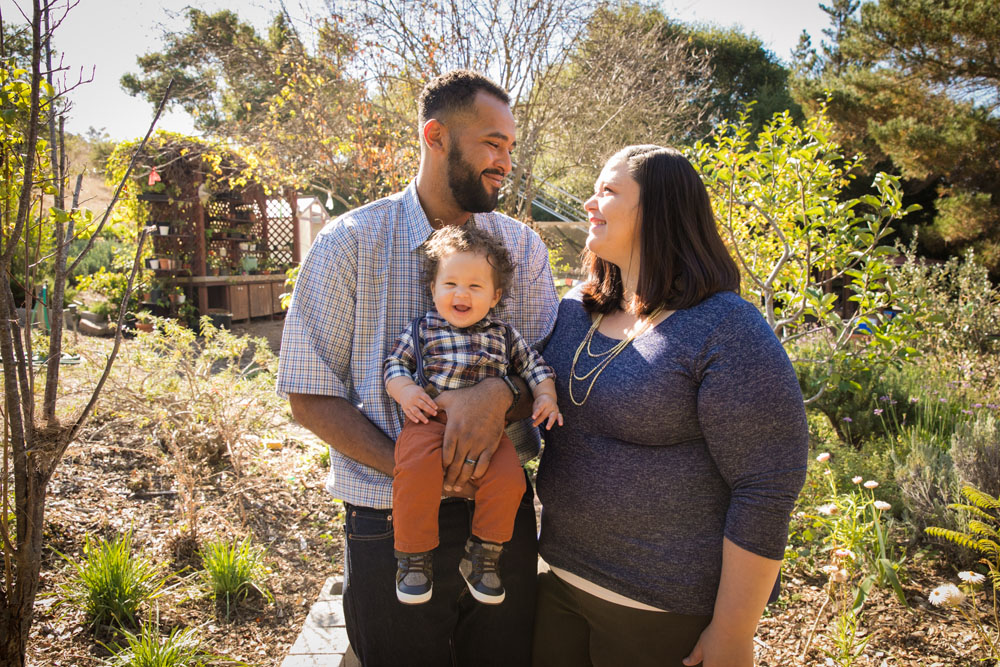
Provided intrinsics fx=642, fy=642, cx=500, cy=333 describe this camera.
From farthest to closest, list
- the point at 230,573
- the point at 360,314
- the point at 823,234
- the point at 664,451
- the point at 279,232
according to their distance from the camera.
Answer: the point at 279,232 → the point at 823,234 → the point at 230,573 → the point at 360,314 → the point at 664,451

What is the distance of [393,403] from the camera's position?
5.89ft

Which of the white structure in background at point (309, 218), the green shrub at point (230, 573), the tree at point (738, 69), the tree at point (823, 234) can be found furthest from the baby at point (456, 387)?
the tree at point (738, 69)

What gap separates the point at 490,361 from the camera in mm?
1789

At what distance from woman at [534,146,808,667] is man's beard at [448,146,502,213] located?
337mm

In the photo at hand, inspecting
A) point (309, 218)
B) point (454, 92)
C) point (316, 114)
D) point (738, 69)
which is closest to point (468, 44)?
point (316, 114)

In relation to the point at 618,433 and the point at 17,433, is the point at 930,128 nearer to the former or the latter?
the point at 618,433

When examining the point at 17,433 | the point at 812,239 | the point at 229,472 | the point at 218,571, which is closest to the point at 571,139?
the point at 812,239

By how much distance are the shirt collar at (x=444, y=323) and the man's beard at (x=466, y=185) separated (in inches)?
13.8

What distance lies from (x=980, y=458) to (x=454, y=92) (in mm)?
3556

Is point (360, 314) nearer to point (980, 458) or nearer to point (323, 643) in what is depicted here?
point (323, 643)

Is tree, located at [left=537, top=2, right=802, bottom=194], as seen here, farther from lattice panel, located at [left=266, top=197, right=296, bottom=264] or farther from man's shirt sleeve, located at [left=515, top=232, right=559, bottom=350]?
lattice panel, located at [left=266, top=197, right=296, bottom=264]

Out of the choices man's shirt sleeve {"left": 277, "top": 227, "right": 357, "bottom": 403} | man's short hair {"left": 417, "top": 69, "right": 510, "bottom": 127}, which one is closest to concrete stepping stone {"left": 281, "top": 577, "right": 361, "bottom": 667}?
man's shirt sleeve {"left": 277, "top": 227, "right": 357, "bottom": 403}

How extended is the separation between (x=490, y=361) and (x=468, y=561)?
530mm

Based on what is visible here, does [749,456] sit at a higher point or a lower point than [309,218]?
lower
